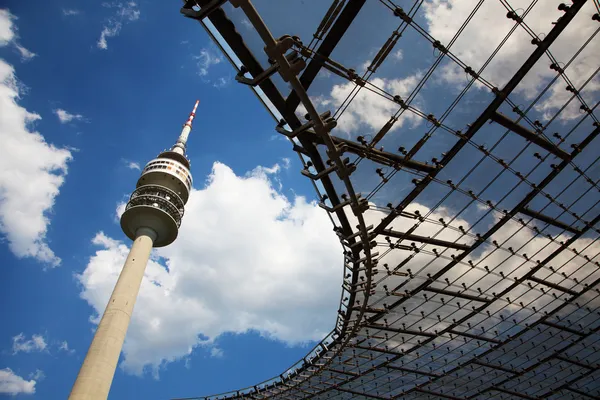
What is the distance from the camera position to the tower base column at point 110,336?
3681 centimetres

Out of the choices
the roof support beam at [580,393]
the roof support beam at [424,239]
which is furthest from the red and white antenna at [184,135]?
the roof support beam at [580,393]

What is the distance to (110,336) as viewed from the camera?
40.1m

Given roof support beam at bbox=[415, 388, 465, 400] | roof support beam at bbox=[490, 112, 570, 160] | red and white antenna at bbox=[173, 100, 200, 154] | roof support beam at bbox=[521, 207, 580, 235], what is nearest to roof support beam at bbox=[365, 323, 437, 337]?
roof support beam at bbox=[415, 388, 465, 400]

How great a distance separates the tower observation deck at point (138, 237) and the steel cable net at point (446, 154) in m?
20.4

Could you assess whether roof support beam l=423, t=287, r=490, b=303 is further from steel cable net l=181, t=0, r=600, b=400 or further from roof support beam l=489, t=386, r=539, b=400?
roof support beam l=489, t=386, r=539, b=400

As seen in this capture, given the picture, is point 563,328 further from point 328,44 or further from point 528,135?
point 328,44

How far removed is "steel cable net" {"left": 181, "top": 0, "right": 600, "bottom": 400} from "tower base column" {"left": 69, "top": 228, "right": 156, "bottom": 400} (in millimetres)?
20111

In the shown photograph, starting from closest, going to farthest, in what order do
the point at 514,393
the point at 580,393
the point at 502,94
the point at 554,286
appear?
the point at 502,94 → the point at 554,286 → the point at 580,393 → the point at 514,393

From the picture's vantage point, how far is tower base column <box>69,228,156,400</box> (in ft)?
121

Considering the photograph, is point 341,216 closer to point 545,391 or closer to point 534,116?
point 534,116

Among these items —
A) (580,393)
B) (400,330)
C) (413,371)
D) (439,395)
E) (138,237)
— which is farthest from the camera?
(138,237)

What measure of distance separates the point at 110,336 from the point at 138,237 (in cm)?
1448

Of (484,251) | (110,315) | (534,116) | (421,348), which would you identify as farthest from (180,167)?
(534,116)

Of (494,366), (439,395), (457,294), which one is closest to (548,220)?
(457,294)
